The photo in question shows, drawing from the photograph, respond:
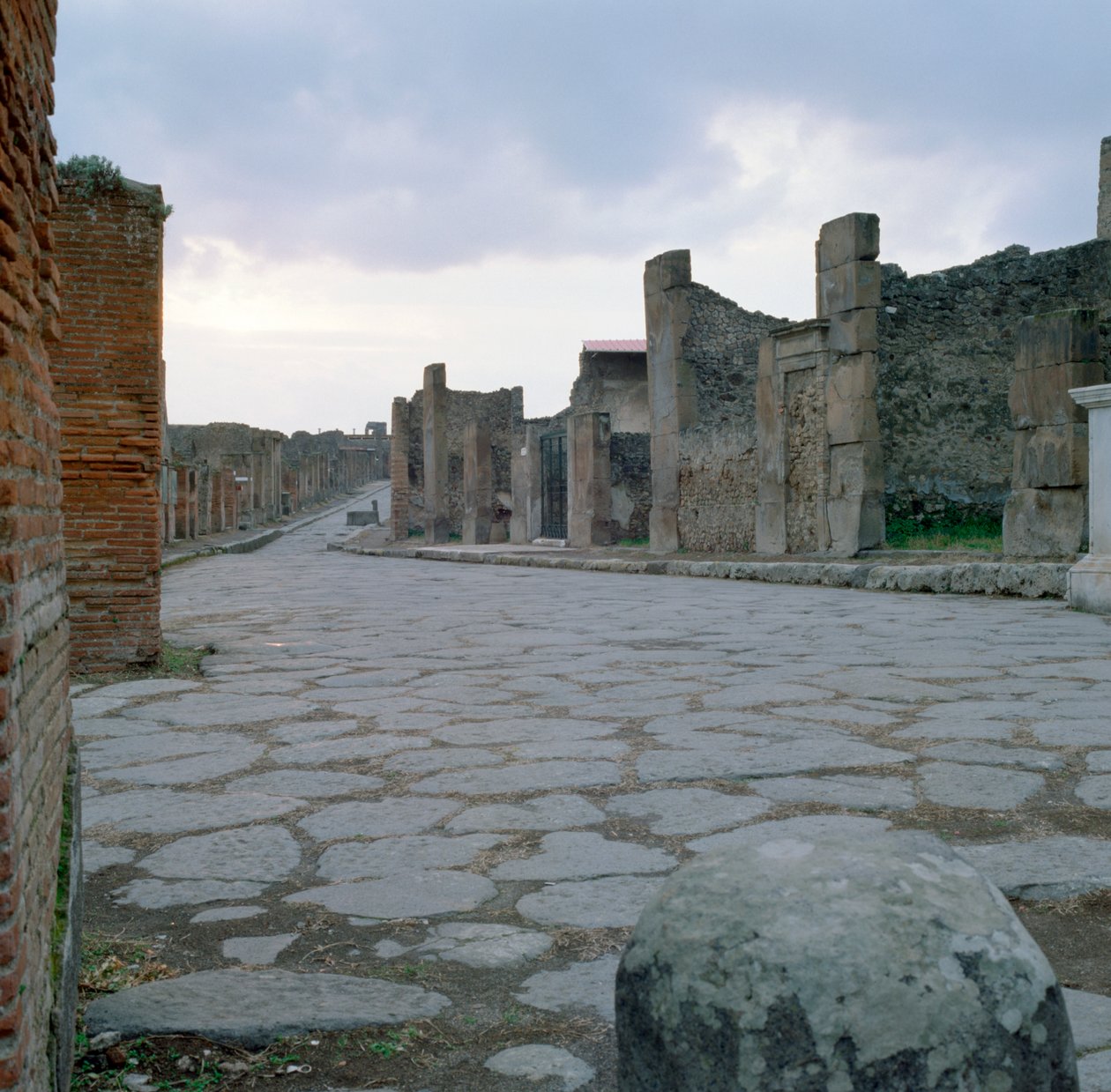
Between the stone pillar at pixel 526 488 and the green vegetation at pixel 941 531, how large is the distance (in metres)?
8.06

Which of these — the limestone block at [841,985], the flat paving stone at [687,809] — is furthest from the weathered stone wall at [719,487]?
the limestone block at [841,985]

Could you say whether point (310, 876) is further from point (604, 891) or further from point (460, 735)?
point (460, 735)

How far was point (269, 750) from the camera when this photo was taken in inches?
151

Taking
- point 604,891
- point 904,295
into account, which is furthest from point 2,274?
point 904,295

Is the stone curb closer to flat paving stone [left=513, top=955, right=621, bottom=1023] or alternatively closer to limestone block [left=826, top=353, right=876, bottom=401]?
limestone block [left=826, top=353, right=876, bottom=401]

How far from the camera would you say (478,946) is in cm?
215

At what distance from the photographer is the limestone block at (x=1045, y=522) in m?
9.57

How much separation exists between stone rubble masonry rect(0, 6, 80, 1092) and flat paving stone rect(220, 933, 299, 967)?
0.43 m

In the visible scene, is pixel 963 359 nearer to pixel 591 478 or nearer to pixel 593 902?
pixel 591 478

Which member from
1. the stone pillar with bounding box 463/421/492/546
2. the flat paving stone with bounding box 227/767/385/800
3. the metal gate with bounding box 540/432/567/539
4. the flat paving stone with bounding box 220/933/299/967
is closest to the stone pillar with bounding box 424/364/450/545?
the stone pillar with bounding box 463/421/492/546

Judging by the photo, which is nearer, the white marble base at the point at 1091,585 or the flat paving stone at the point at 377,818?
the flat paving stone at the point at 377,818

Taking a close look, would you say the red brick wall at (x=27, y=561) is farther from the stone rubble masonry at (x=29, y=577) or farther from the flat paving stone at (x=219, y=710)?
the flat paving stone at (x=219, y=710)

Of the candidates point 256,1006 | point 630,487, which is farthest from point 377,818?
point 630,487

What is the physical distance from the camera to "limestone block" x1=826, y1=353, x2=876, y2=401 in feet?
39.7
